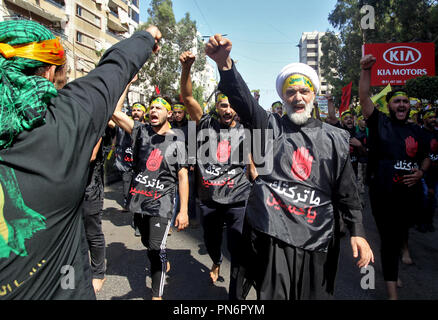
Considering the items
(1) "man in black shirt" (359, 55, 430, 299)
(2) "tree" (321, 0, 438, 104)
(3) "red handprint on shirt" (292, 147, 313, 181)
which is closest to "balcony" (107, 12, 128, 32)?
A: (2) "tree" (321, 0, 438, 104)

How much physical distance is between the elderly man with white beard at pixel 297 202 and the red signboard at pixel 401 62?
45.7ft

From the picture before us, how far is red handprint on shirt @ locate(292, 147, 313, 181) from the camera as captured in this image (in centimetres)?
195

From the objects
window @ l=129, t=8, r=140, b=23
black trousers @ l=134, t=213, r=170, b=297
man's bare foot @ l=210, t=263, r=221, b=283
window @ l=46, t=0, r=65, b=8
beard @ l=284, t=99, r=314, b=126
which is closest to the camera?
beard @ l=284, t=99, r=314, b=126

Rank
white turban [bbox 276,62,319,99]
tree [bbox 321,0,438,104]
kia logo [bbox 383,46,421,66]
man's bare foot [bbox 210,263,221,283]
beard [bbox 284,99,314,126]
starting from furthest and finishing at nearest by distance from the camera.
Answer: tree [bbox 321,0,438,104] < kia logo [bbox 383,46,421,66] < man's bare foot [bbox 210,263,221,283] < white turban [bbox 276,62,319,99] < beard [bbox 284,99,314,126]

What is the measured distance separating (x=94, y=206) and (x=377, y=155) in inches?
121

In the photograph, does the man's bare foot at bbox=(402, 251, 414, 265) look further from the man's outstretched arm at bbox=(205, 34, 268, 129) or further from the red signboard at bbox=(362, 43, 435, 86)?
the red signboard at bbox=(362, 43, 435, 86)

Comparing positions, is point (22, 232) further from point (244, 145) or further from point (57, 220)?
point (244, 145)

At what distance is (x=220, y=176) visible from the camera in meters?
3.28

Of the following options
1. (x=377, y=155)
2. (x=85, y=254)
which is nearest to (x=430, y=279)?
(x=377, y=155)

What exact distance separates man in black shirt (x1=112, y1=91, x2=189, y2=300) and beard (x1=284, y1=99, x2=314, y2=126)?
1373mm

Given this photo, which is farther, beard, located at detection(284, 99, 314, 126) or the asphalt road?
the asphalt road

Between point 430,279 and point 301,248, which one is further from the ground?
point 301,248

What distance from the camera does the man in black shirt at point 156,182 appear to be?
2.92 metres

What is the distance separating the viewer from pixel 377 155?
319 centimetres
